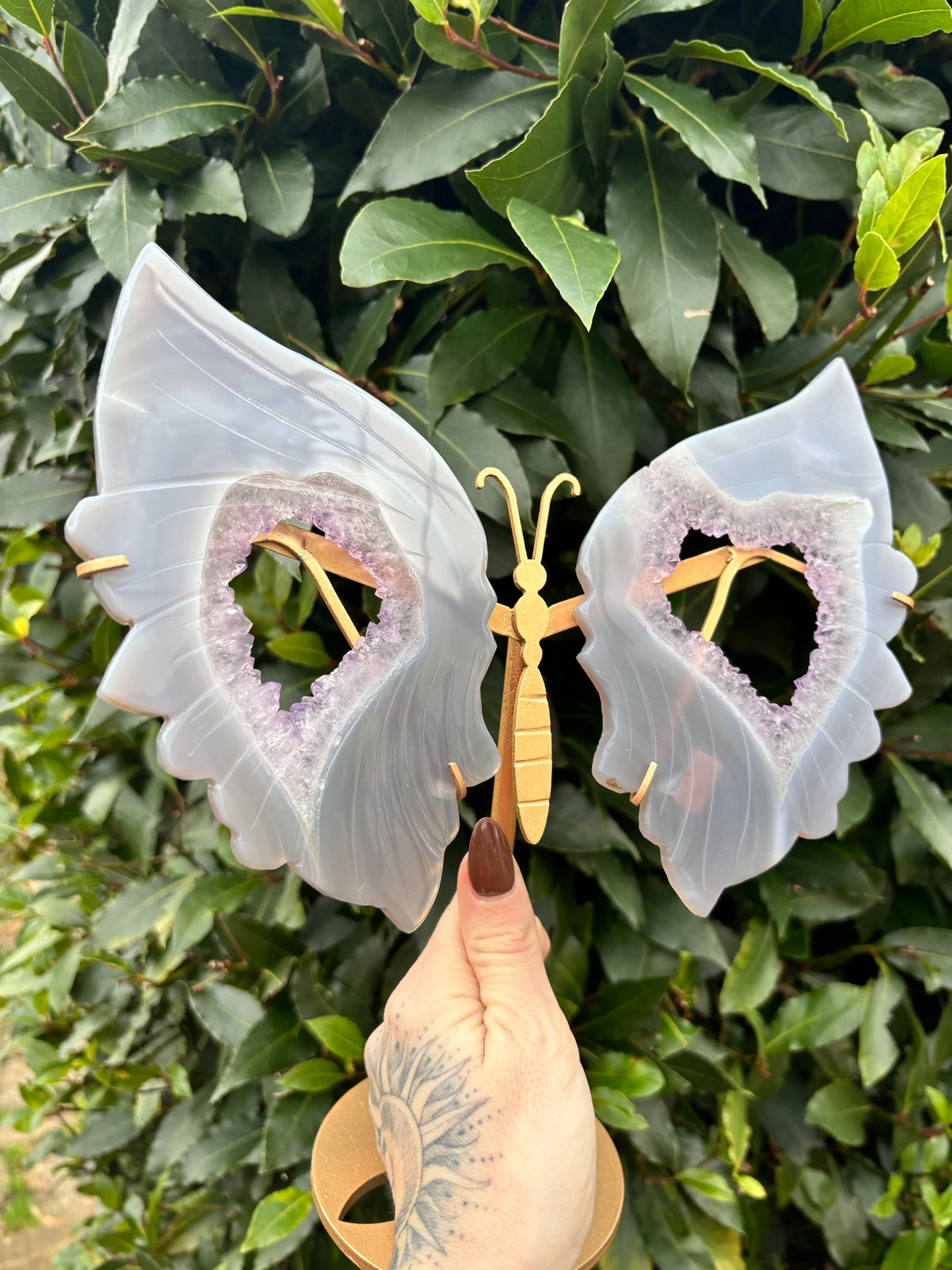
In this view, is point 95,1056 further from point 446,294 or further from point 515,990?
point 446,294

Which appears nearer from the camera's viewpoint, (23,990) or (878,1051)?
(878,1051)

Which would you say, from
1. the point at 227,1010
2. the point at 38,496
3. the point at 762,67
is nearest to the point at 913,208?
the point at 762,67

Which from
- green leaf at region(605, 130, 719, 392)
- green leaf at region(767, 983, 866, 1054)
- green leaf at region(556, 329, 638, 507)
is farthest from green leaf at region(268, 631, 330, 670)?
green leaf at region(767, 983, 866, 1054)

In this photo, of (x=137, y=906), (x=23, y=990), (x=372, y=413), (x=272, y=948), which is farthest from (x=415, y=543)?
(x=23, y=990)

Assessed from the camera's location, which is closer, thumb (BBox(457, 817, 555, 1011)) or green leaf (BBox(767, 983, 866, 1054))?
thumb (BBox(457, 817, 555, 1011))

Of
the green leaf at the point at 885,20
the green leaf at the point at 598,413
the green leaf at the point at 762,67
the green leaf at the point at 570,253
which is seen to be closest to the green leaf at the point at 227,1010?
the green leaf at the point at 598,413

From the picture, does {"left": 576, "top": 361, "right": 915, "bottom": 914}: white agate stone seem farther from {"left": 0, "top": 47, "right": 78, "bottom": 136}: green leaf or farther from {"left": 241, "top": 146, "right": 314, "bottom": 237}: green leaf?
{"left": 0, "top": 47, "right": 78, "bottom": 136}: green leaf

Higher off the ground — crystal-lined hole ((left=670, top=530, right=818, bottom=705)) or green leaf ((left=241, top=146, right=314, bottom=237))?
green leaf ((left=241, top=146, right=314, bottom=237))
